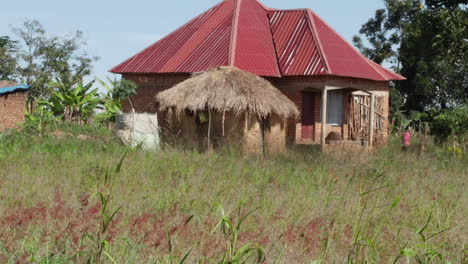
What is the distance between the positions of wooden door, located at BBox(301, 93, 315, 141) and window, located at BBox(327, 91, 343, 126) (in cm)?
51

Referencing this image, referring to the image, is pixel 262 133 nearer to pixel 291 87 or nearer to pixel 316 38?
pixel 291 87

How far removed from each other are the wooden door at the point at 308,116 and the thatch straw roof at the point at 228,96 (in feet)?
12.7

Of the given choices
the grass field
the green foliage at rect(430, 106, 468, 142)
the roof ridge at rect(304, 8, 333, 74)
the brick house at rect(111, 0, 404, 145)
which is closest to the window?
the brick house at rect(111, 0, 404, 145)

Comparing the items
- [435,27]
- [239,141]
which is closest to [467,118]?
[435,27]

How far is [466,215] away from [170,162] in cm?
452

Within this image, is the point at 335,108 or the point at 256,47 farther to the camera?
the point at 335,108

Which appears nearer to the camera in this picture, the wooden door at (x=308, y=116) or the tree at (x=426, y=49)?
the tree at (x=426, y=49)

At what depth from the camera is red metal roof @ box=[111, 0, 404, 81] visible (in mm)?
19000

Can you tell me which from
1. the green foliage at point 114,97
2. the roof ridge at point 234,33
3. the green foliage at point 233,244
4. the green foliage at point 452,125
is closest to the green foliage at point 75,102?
the green foliage at point 114,97

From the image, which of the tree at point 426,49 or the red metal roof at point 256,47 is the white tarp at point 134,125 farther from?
→ the tree at point 426,49

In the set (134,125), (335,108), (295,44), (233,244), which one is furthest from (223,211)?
(335,108)

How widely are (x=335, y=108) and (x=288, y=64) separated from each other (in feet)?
7.19

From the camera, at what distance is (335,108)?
20281 mm

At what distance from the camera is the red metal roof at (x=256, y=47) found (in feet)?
62.3
